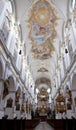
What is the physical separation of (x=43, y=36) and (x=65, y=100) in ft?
29.0

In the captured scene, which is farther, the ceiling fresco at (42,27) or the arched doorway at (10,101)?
the ceiling fresco at (42,27)

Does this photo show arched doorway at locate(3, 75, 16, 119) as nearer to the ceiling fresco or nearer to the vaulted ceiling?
the vaulted ceiling

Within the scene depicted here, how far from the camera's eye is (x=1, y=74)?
1039cm

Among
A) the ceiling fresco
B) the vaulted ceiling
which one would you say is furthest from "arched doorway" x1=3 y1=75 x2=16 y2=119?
the ceiling fresco

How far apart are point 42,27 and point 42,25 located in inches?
13.9

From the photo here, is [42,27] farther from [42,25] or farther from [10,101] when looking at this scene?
[10,101]

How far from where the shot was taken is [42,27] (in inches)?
691

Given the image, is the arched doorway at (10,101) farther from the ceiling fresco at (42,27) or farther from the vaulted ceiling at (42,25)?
the ceiling fresco at (42,27)

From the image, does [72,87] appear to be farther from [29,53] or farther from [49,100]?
[49,100]

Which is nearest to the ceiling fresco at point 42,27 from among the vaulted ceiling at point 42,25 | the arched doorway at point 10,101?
the vaulted ceiling at point 42,25

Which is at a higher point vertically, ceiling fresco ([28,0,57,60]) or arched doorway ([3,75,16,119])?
ceiling fresco ([28,0,57,60])

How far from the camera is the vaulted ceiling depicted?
48.2 ft

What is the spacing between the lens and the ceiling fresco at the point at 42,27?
15.3 m

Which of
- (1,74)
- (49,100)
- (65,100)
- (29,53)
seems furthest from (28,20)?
(49,100)
